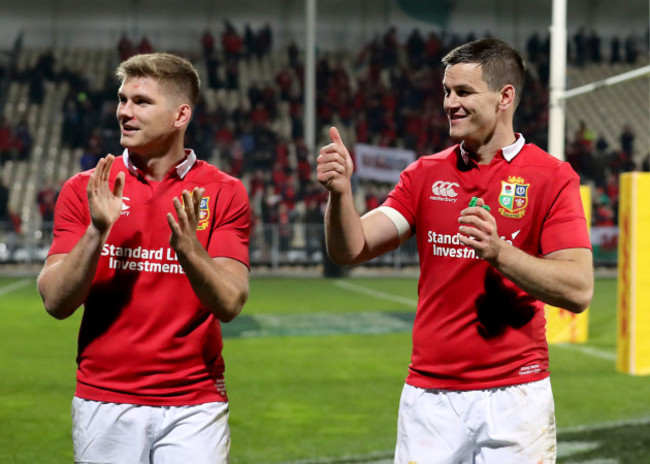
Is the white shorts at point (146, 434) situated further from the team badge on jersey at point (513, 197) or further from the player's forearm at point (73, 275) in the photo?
the team badge on jersey at point (513, 197)

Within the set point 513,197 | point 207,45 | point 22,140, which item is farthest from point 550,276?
point 207,45

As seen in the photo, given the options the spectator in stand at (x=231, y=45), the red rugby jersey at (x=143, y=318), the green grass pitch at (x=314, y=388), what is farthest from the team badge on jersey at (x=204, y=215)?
the spectator in stand at (x=231, y=45)

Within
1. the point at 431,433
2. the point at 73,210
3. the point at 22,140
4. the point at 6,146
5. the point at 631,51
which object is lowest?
the point at 431,433

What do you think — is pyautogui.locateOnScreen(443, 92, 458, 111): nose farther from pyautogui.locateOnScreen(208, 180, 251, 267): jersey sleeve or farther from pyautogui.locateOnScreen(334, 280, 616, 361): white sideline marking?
pyautogui.locateOnScreen(334, 280, 616, 361): white sideline marking

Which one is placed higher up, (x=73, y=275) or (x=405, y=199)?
(x=405, y=199)

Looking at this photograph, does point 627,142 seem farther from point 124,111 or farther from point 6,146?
point 124,111

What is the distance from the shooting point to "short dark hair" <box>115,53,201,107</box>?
3.34 metres

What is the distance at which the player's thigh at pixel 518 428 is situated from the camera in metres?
3.31

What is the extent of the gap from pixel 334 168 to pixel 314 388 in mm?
6203

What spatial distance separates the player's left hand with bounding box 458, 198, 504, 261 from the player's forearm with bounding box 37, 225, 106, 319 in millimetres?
1087

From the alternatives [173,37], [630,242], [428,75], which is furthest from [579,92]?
[173,37]

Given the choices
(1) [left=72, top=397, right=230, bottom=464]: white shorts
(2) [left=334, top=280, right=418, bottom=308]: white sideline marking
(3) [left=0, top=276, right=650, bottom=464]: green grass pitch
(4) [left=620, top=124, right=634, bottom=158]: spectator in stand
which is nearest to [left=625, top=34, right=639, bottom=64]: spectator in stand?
(4) [left=620, top=124, right=634, bottom=158]: spectator in stand

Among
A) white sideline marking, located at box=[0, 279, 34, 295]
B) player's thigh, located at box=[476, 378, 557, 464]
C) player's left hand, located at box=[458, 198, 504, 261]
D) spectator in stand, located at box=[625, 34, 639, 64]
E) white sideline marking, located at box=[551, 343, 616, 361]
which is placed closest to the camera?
player's left hand, located at box=[458, 198, 504, 261]

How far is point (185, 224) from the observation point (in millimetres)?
3000
